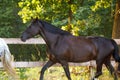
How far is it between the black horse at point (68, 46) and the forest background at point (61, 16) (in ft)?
6.35

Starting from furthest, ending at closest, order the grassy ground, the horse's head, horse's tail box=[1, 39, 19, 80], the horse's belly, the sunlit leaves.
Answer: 1. the sunlit leaves
2. the grassy ground
3. the horse's belly
4. the horse's head
5. horse's tail box=[1, 39, 19, 80]

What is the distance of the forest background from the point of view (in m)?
11.0

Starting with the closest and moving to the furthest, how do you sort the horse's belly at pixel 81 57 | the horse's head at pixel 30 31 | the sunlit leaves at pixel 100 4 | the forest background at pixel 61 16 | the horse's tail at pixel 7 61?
the horse's tail at pixel 7 61 → the horse's head at pixel 30 31 → the horse's belly at pixel 81 57 → the sunlit leaves at pixel 100 4 → the forest background at pixel 61 16

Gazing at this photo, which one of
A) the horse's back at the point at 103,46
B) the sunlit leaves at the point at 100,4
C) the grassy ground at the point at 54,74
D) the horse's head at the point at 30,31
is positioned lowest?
the grassy ground at the point at 54,74

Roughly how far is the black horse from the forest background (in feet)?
6.35

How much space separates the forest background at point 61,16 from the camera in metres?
Answer: 11.0

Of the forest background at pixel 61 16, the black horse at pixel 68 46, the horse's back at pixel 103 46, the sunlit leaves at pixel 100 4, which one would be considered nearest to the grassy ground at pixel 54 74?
the forest background at pixel 61 16

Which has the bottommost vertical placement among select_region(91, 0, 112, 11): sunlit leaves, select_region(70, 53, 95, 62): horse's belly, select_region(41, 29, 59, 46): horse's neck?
select_region(70, 53, 95, 62): horse's belly

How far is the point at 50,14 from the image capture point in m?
12.1

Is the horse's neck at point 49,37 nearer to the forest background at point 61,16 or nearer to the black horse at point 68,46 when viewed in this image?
the black horse at point 68,46

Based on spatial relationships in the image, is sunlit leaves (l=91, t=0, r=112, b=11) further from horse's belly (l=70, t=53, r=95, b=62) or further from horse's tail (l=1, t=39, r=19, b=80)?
horse's tail (l=1, t=39, r=19, b=80)

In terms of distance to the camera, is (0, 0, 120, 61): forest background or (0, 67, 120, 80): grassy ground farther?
(0, 0, 120, 61): forest background

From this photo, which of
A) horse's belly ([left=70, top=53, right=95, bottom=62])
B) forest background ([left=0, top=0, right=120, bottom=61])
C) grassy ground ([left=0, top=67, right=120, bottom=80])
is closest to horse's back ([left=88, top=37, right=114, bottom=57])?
horse's belly ([left=70, top=53, right=95, bottom=62])

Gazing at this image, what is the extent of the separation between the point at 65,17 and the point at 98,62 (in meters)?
5.91
